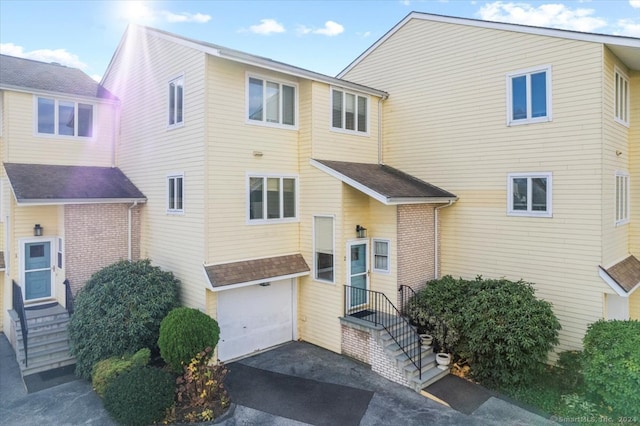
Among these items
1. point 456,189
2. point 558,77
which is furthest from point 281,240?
point 558,77

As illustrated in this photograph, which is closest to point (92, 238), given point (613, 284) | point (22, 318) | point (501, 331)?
point (22, 318)

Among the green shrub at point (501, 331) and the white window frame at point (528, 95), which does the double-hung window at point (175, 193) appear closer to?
the green shrub at point (501, 331)

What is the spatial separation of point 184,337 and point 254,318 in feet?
9.85

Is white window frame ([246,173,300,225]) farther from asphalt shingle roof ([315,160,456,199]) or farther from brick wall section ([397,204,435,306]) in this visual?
brick wall section ([397,204,435,306])

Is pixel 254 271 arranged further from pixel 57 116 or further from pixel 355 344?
pixel 57 116

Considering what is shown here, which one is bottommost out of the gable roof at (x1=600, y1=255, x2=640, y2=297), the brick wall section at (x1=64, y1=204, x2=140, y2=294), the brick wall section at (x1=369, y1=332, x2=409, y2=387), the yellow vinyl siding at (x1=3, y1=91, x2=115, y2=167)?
the brick wall section at (x1=369, y1=332, x2=409, y2=387)

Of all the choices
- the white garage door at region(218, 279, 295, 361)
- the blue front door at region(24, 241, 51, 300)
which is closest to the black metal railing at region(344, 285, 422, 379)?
the white garage door at region(218, 279, 295, 361)

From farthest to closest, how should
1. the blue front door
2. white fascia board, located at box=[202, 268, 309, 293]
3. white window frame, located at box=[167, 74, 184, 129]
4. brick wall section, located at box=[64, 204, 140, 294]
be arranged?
the blue front door, brick wall section, located at box=[64, 204, 140, 294], white window frame, located at box=[167, 74, 184, 129], white fascia board, located at box=[202, 268, 309, 293]

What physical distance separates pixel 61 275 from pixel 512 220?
14.3 m

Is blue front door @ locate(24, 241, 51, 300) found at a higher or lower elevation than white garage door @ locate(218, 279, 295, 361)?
higher

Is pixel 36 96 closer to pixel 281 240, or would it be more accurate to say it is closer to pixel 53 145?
pixel 53 145

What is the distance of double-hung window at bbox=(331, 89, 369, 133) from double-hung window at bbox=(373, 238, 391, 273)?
13.7 feet

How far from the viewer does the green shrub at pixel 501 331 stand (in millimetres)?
9391

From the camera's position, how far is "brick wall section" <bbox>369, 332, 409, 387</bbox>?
992 cm
